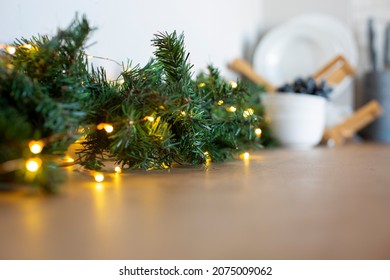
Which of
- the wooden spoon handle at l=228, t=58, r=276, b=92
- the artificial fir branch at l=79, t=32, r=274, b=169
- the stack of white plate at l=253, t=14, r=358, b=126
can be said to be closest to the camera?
the artificial fir branch at l=79, t=32, r=274, b=169

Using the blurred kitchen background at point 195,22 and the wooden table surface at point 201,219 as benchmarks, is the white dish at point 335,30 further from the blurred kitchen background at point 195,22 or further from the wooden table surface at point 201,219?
the wooden table surface at point 201,219

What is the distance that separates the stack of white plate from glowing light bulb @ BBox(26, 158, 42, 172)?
930 millimetres

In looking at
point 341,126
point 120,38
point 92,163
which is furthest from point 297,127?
point 92,163

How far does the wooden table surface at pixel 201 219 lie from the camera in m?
0.22

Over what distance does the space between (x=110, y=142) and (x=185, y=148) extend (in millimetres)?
96

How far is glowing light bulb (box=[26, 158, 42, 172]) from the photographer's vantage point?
0.32m

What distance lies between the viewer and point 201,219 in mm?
271

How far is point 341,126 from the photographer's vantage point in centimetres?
109

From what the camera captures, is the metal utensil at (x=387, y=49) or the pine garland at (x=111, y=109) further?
the metal utensil at (x=387, y=49)

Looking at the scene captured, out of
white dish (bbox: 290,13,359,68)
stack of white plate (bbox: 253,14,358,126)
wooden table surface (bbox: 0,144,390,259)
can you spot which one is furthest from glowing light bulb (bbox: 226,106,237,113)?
white dish (bbox: 290,13,359,68)

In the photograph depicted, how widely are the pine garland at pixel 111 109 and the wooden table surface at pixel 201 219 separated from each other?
44mm

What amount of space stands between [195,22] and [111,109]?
1.40 feet

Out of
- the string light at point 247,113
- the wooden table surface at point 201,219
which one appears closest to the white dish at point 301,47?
the string light at point 247,113

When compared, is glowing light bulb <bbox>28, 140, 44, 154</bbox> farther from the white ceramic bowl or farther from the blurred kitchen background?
the white ceramic bowl
